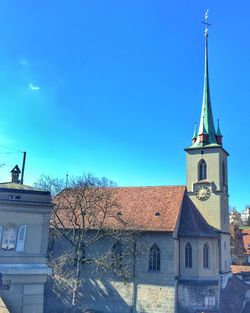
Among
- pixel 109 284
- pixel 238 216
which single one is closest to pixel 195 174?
pixel 109 284

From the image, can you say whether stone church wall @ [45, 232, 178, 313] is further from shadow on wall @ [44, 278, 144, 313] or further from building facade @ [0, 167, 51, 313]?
building facade @ [0, 167, 51, 313]

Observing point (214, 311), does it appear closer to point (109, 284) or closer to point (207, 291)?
point (207, 291)

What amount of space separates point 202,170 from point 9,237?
78.7 ft

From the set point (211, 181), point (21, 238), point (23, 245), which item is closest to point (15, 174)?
point (21, 238)

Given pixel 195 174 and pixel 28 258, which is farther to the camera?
pixel 195 174

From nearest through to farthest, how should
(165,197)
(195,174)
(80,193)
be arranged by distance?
(80,193), (165,197), (195,174)

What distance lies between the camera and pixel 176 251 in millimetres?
32062

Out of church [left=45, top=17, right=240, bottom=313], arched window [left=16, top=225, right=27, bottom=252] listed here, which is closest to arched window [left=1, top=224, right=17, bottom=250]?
arched window [left=16, top=225, right=27, bottom=252]

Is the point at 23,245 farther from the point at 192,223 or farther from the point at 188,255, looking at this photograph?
the point at 192,223

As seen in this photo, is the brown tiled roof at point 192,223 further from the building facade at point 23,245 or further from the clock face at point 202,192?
the building facade at point 23,245

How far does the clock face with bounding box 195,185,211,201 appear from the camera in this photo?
1460 inches

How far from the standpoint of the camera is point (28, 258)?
739 inches

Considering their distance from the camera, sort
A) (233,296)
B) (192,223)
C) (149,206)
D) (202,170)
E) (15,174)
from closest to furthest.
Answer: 1. (15,174)
2. (192,223)
3. (233,296)
4. (149,206)
5. (202,170)

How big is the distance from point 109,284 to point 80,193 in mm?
8912
